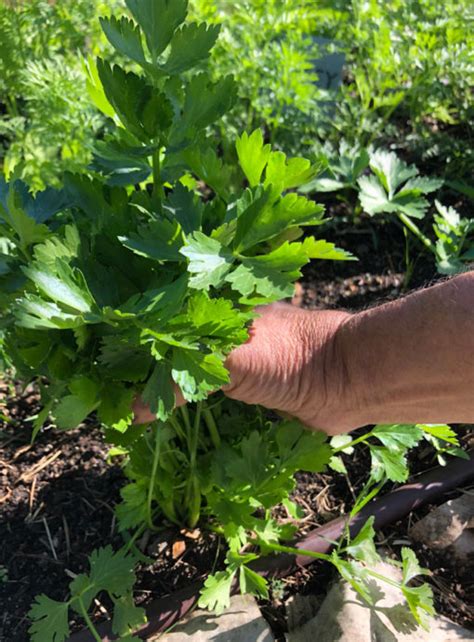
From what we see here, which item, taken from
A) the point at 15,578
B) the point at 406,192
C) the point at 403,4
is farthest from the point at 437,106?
the point at 15,578

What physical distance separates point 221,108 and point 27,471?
1.06m

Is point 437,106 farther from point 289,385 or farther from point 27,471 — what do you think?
point 27,471

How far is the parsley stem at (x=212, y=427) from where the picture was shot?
119cm

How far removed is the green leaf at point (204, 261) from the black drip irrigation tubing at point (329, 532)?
0.70 meters

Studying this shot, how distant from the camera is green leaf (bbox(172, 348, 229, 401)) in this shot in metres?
0.80

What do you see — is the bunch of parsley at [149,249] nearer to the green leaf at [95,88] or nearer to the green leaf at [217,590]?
the green leaf at [95,88]

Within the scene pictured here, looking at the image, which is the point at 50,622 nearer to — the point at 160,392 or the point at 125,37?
the point at 160,392

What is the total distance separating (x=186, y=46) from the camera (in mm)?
811

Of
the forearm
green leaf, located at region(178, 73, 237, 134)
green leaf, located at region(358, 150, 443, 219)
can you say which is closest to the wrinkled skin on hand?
the forearm

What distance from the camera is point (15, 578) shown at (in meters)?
1.38

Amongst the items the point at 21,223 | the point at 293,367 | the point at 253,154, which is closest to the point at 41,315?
the point at 21,223

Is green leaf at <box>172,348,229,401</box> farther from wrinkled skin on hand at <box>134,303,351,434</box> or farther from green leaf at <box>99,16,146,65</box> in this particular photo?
green leaf at <box>99,16,146,65</box>

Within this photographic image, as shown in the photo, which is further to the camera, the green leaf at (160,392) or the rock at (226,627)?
the rock at (226,627)

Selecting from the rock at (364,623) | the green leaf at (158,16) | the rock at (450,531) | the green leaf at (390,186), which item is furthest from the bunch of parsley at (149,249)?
the green leaf at (390,186)
